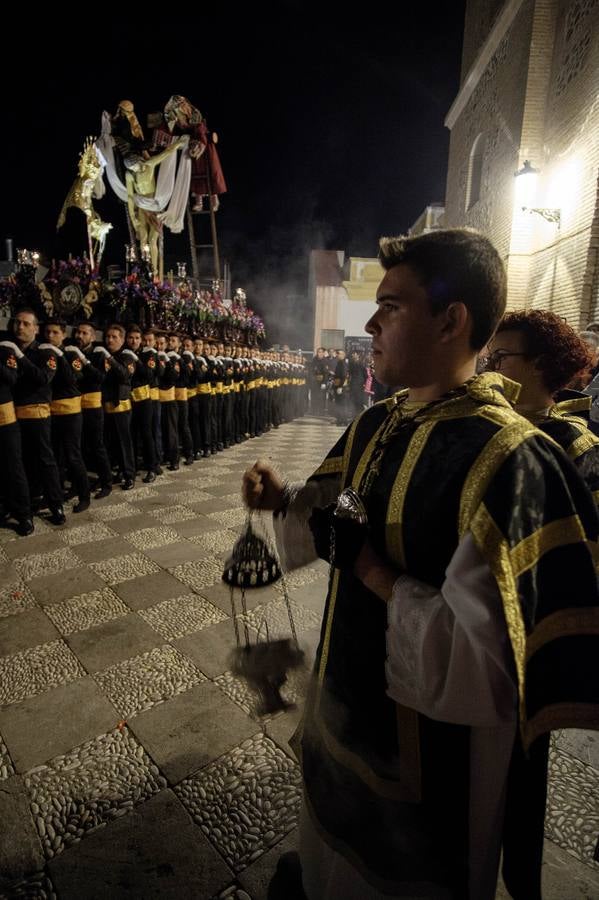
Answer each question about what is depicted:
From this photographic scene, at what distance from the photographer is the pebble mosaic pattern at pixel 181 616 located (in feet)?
10.2

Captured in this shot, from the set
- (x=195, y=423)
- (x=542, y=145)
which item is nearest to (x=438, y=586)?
(x=195, y=423)

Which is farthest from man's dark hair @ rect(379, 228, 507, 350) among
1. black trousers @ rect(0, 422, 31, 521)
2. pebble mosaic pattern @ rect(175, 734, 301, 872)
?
black trousers @ rect(0, 422, 31, 521)

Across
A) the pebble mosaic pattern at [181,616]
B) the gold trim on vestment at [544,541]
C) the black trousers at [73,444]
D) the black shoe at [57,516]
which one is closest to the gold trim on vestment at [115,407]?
the black trousers at [73,444]

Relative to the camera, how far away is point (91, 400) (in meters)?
6.08

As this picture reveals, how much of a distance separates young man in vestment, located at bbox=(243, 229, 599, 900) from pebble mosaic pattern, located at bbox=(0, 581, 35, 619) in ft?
9.13

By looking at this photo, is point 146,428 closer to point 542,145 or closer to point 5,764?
point 5,764

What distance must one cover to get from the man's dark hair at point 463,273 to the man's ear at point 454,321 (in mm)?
15

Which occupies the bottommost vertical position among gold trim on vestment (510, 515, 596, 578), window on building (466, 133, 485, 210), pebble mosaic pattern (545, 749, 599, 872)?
pebble mosaic pattern (545, 749, 599, 872)

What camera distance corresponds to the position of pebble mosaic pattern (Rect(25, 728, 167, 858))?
5.81ft

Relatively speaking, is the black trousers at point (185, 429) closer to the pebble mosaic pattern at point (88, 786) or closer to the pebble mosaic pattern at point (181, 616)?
the pebble mosaic pattern at point (181, 616)

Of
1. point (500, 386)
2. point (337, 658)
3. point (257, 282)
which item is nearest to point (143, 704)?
point (337, 658)

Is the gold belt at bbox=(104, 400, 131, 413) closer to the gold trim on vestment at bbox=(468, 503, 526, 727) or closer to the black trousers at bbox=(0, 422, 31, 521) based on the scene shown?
the black trousers at bbox=(0, 422, 31, 521)

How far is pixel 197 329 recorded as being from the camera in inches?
429

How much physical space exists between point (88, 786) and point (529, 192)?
11696mm
